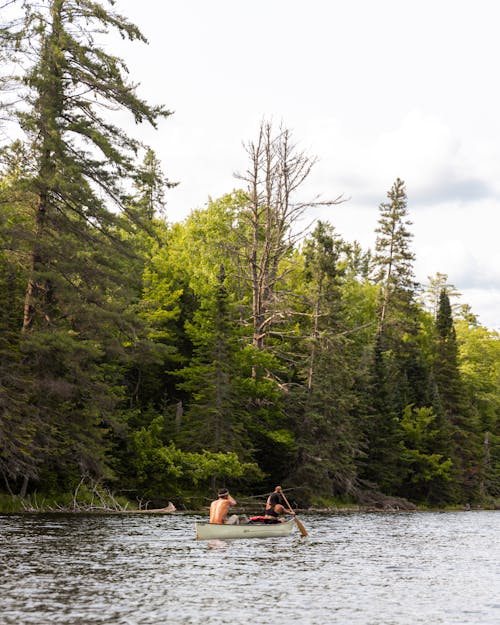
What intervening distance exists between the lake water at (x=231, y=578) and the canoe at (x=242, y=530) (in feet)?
1.00

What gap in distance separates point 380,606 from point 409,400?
6086 cm

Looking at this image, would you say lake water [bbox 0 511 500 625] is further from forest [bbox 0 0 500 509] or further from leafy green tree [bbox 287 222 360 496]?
leafy green tree [bbox 287 222 360 496]

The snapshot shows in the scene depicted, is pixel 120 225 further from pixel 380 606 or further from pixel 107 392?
pixel 380 606

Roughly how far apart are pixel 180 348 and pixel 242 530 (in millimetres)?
29423

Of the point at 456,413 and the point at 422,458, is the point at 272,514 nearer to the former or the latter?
the point at 422,458

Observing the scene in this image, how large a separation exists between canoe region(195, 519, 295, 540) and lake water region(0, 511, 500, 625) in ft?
1.00

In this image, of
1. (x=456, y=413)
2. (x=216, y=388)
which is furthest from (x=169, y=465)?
(x=456, y=413)

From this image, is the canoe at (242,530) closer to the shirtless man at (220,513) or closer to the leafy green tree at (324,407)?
the shirtless man at (220,513)

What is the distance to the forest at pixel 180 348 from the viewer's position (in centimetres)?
3409

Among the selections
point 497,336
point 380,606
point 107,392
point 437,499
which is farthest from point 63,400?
point 497,336

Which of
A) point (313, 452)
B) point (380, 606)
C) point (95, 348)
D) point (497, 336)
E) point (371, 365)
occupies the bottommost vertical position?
point (380, 606)

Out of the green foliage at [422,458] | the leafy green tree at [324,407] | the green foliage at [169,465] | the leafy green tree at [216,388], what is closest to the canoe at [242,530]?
the green foliage at [169,465]

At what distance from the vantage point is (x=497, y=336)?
113312mm

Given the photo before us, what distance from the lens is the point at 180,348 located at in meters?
55.8
